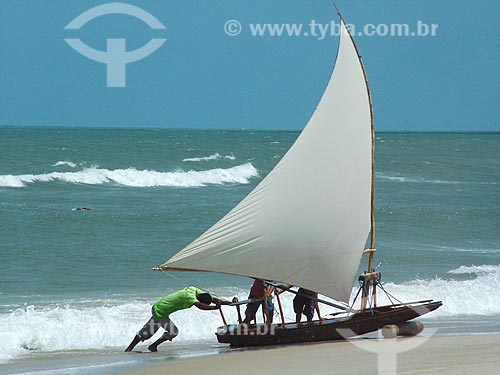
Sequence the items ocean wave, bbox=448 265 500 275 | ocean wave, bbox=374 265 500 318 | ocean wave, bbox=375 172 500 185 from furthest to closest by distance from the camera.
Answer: ocean wave, bbox=375 172 500 185, ocean wave, bbox=448 265 500 275, ocean wave, bbox=374 265 500 318

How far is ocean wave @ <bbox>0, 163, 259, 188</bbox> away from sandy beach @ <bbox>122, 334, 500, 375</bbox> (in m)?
27.2

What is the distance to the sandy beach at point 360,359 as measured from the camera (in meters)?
9.74

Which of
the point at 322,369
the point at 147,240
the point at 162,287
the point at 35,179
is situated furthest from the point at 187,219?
the point at 322,369

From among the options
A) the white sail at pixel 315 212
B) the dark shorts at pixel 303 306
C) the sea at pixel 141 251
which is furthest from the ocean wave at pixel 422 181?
the dark shorts at pixel 303 306

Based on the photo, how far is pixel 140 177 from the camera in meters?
41.7

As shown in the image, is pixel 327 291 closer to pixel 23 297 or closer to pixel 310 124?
pixel 310 124

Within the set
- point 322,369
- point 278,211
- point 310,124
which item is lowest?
point 322,369

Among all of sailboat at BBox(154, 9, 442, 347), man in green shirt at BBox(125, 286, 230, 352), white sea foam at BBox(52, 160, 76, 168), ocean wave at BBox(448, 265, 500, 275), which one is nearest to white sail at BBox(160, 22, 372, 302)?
sailboat at BBox(154, 9, 442, 347)

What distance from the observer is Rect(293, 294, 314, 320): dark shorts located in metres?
12.3

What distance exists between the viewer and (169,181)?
1662 inches

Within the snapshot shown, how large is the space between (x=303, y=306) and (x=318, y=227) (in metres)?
1.13

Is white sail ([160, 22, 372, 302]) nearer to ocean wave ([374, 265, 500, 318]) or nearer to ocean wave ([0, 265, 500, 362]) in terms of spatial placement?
ocean wave ([0, 265, 500, 362])

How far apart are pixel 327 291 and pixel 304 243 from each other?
0.67m

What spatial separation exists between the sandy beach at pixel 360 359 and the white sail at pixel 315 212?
38.0 inches
